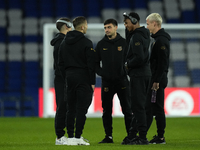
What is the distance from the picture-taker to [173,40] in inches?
545

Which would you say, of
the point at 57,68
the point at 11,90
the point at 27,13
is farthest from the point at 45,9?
the point at 57,68

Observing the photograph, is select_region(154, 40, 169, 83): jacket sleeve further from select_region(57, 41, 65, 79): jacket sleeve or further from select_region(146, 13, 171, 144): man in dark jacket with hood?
select_region(57, 41, 65, 79): jacket sleeve

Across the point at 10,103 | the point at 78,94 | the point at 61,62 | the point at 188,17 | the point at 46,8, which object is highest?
the point at 46,8

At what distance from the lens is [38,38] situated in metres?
17.3

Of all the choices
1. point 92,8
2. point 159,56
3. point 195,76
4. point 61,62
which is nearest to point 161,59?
point 159,56

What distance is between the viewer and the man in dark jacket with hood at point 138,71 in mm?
5125

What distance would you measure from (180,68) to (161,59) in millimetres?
8275

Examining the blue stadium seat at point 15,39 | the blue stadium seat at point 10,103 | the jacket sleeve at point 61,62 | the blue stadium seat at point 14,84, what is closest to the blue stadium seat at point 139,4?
the blue stadium seat at point 15,39

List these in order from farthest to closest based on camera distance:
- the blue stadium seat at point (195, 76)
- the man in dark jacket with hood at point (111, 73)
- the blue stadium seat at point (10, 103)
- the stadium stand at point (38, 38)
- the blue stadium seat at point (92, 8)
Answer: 1. the blue stadium seat at point (92, 8)
2. the blue stadium seat at point (10, 103)
3. the stadium stand at point (38, 38)
4. the blue stadium seat at point (195, 76)
5. the man in dark jacket with hood at point (111, 73)

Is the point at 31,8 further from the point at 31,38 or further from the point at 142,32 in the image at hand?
the point at 142,32

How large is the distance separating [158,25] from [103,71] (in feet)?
3.26

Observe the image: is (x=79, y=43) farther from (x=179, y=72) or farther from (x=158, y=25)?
(x=179, y=72)

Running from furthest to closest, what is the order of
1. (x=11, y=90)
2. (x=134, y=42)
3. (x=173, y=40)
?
(x=11, y=90)
(x=173, y=40)
(x=134, y=42)

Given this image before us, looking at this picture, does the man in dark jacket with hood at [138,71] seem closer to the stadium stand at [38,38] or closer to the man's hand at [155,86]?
the man's hand at [155,86]
